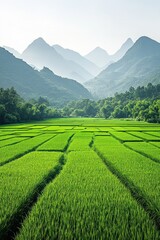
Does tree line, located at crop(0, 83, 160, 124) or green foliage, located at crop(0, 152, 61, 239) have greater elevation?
tree line, located at crop(0, 83, 160, 124)

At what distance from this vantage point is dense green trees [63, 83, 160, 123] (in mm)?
72744

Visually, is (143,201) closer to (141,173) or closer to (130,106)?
(141,173)

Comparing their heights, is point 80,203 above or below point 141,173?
above

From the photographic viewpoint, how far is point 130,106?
104 meters

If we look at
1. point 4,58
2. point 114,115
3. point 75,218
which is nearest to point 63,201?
point 75,218

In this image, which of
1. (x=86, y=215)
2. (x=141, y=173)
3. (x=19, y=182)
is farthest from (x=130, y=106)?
(x=86, y=215)

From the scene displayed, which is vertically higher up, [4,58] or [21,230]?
[4,58]

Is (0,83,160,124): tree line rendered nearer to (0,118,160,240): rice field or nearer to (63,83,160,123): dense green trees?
(63,83,160,123): dense green trees

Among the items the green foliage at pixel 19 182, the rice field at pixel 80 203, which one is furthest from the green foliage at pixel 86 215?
the green foliage at pixel 19 182

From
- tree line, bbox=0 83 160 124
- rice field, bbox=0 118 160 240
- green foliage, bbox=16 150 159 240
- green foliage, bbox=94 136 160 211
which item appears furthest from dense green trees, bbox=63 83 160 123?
green foliage, bbox=16 150 159 240

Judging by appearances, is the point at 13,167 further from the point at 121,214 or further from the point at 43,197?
the point at 121,214

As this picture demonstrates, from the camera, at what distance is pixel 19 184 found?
8992mm

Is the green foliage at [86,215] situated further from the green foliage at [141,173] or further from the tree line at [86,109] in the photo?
the tree line at [86,109]

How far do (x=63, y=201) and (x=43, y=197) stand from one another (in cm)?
77
